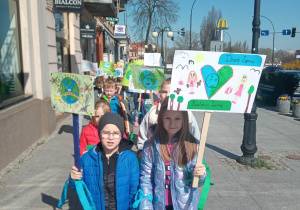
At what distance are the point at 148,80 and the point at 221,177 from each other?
2061 millimetres

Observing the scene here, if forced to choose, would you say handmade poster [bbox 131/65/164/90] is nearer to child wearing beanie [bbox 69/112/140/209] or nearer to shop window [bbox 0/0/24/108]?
child wearing beanie [bbox 69/112/140/209]

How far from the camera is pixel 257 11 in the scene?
522 cm

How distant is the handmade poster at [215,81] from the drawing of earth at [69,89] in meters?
0.79

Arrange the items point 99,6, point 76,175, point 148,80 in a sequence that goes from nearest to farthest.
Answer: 1. point 76,175
2. point 148,80
3. point 99,6

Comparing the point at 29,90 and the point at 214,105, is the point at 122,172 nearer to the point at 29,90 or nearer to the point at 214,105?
the point at 214,105

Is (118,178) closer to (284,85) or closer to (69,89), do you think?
(69,89)

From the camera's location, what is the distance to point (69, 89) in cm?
233

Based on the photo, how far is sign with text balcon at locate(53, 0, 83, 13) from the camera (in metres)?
7.97

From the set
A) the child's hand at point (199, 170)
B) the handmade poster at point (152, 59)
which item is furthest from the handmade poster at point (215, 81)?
the handmade poster at point (152, 59)

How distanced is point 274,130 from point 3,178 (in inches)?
286

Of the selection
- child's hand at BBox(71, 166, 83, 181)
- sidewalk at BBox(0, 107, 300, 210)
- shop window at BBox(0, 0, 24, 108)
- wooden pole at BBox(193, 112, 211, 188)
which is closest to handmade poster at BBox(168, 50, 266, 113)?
wooden pole at BBox(193, 112, 211, 188)

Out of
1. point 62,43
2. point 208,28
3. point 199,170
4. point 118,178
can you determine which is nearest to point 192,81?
point 199,170

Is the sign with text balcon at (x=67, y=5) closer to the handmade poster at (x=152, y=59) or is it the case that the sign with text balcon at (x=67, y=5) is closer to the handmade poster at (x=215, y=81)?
the handmade poster at (x=152, y=59)

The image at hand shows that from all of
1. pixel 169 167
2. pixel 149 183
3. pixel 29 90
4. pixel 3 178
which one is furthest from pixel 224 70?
pixel 29 90
